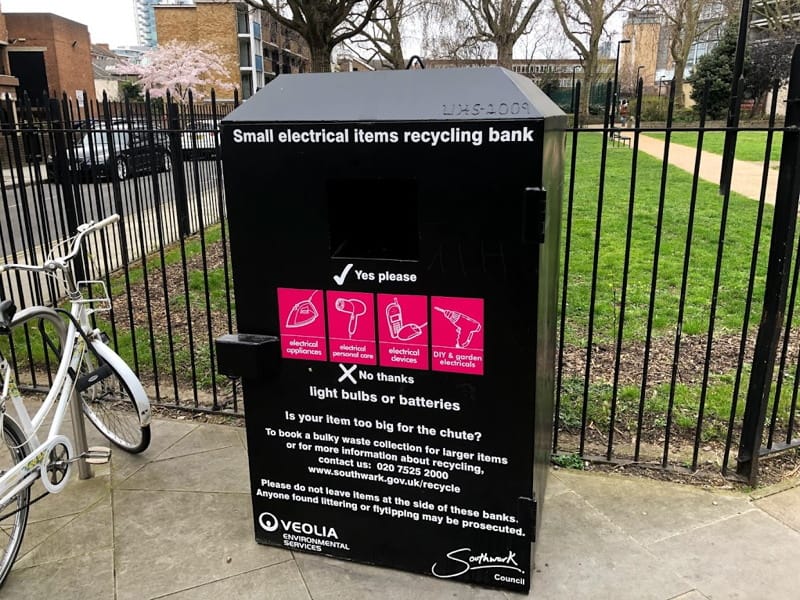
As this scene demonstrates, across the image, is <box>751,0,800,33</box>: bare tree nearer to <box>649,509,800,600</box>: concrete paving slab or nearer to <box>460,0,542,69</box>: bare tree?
<box>460,0,542,69</box>: bare tree

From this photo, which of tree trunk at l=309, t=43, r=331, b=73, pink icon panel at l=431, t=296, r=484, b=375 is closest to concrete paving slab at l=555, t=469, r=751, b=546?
pink icon panel at l=431, t=296, r=484, b=375

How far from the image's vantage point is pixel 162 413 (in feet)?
13.8

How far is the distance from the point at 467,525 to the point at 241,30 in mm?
68485

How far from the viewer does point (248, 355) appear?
2508mm

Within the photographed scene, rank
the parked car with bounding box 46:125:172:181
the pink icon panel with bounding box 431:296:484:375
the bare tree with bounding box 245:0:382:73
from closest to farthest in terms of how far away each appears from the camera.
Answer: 1. the pink icon panel with bounding box 431:296:484:375
2. the parked car with bounding box 46:125:172:181
3. the bare tree with bounding box 245:0:382:73

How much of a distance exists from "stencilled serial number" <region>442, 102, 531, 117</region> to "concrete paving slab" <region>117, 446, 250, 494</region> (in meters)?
2.16

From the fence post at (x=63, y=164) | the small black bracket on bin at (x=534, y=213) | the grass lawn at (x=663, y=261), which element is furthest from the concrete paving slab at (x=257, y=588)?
the fence post at (x=63, y=164)

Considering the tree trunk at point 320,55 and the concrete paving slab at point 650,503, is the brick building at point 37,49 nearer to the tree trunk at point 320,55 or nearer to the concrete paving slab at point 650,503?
the tree trunk at point 320,55

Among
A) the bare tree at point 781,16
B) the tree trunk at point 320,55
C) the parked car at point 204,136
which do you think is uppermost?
the bare tree at point 781,16

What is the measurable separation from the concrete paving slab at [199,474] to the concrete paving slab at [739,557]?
203cm

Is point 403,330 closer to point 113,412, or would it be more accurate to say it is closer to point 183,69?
point 113,412

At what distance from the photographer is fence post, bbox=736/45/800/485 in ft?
8.88

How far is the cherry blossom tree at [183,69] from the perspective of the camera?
5747 cm

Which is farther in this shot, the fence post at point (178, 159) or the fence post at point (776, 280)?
the fence post at point (178, 159)
